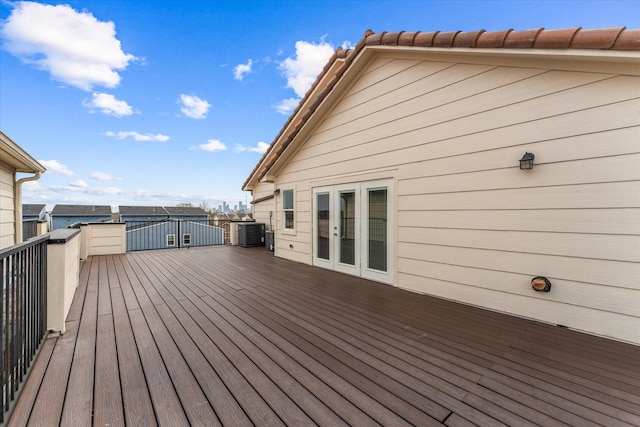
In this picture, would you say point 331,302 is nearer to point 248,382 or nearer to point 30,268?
point 248,382

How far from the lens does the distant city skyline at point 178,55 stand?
4945 mm

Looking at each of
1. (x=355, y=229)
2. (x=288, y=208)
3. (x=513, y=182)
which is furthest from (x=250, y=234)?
(x=513, y=182)

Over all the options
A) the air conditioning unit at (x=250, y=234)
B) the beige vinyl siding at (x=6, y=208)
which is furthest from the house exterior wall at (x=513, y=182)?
the beige vinyl siding at (x=6, y=208)

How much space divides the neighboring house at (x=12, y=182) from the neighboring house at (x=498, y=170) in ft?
16.8

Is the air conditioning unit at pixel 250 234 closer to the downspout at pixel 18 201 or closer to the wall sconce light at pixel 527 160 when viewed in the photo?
the downspout at pixel 18 201

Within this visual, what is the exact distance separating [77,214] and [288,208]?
2898cm

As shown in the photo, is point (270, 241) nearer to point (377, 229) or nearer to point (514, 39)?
point (377, 229)

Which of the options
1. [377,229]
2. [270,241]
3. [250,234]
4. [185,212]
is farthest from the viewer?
[185,212]

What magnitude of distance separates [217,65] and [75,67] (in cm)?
414

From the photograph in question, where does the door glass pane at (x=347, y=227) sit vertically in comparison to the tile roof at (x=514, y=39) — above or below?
below

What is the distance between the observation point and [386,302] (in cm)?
339

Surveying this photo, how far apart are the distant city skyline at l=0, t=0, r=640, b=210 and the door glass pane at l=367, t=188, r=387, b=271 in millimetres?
2663

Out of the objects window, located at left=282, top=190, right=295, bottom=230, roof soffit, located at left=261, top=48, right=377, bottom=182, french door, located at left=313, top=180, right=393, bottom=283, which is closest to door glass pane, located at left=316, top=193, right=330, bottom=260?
french door, located at left=313, top=180, right=393, bottom=283

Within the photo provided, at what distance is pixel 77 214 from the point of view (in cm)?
2455
